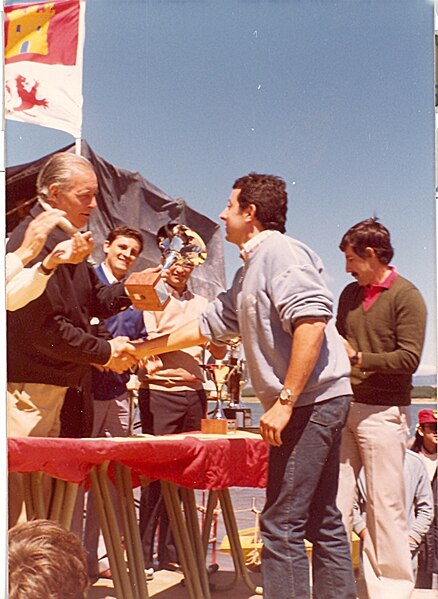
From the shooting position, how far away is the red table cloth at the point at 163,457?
3049 mm

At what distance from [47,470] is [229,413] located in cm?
62

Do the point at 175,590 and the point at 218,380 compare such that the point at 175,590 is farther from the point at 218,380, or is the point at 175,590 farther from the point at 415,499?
the point at 415,499

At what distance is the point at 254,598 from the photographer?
316 cm

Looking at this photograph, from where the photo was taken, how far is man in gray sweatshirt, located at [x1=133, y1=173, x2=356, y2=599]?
120 inches

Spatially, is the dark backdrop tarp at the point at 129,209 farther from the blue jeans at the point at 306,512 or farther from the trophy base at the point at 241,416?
the blue jeans at the point at 306,512

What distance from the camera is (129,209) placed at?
3217 mm

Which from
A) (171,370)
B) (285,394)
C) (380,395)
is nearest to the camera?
(285,394)

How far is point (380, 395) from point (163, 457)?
0.73 m

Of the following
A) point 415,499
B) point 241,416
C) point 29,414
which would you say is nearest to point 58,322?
point 29,414

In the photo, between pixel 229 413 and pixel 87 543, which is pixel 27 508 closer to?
pixel 87 543

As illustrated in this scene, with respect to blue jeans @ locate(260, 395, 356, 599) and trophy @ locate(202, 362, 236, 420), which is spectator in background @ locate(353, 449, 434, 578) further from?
trophy @ locate(202, 362, 236, 420)

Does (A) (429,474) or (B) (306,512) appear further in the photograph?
(A) (429,474)

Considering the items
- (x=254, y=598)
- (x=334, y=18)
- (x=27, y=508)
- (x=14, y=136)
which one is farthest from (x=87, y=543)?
(x=334, y=18)

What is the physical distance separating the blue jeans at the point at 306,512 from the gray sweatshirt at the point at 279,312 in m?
0.09
